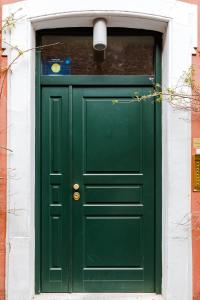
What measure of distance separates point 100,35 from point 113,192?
1793mm

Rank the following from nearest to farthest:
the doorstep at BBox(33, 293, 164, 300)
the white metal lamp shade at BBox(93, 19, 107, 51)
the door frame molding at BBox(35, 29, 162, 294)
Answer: the white metal lamp shade at BBox(93, 19, 107, 51)
the doorstep at BBox(33, 293, 164, 300)
the door frame molding at BBox(35, 29, 162, 294)

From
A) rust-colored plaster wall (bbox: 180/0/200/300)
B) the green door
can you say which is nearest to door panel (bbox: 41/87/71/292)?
the green door

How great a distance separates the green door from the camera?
4121mm

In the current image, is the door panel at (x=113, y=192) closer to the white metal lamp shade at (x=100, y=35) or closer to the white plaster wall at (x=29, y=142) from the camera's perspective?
the white plaster wall at (x=29, y=142)

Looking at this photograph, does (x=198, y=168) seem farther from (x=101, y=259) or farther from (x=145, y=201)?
(x=101, y=259)

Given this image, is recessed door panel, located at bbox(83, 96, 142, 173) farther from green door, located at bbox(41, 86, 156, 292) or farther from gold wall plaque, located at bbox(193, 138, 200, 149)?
gold wall plaque, located at bbox(193, 138, 200, 149)

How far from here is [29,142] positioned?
3.90 meters

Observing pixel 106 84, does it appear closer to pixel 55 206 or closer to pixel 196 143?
pixel 196 143

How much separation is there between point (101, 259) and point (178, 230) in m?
0.98

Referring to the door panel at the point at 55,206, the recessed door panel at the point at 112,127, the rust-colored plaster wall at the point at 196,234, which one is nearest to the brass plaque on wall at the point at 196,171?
the rust-colored plaster wall at the point at 196,234

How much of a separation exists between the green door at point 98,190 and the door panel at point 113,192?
12 millimetres

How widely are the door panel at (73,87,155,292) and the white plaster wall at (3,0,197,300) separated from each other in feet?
1.10

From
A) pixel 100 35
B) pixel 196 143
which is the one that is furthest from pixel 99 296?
pixel 100 35

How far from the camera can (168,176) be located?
3.89 metres
